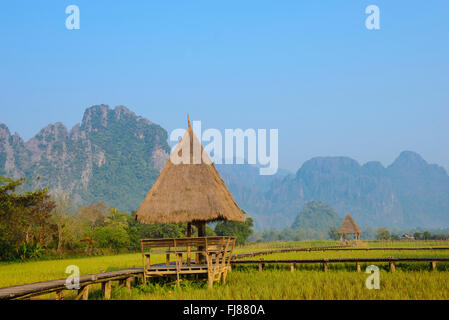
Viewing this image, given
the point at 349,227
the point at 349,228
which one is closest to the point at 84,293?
the point at 349,228

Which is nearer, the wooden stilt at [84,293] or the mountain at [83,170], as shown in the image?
the wooden stilt at [84,293]

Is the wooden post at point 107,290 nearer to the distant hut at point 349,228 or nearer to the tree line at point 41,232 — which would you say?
the tree line at point 41,232

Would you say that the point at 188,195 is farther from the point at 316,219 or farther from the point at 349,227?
the point at 316,219

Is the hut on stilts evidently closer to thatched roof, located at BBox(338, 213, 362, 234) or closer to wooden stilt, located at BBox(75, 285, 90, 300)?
wooden stilt, located at BBox(75, 285, 90, 300)

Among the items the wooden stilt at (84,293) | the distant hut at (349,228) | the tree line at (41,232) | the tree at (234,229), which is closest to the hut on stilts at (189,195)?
the wooden stilt at (84,293)

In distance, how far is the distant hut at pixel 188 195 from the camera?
1398 centimetres

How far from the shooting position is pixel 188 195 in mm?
Result: 14219

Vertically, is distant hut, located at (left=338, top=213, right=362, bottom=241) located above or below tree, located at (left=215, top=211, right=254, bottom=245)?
above

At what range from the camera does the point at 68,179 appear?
601 ft

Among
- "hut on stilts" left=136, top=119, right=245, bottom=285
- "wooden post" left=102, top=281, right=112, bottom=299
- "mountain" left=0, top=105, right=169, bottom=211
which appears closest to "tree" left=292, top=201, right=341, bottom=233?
"mountain" left=0, top=105, right=169, bottom=211

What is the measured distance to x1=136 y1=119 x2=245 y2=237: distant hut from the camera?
14.0 m

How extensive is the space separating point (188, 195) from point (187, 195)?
0.03 metres
